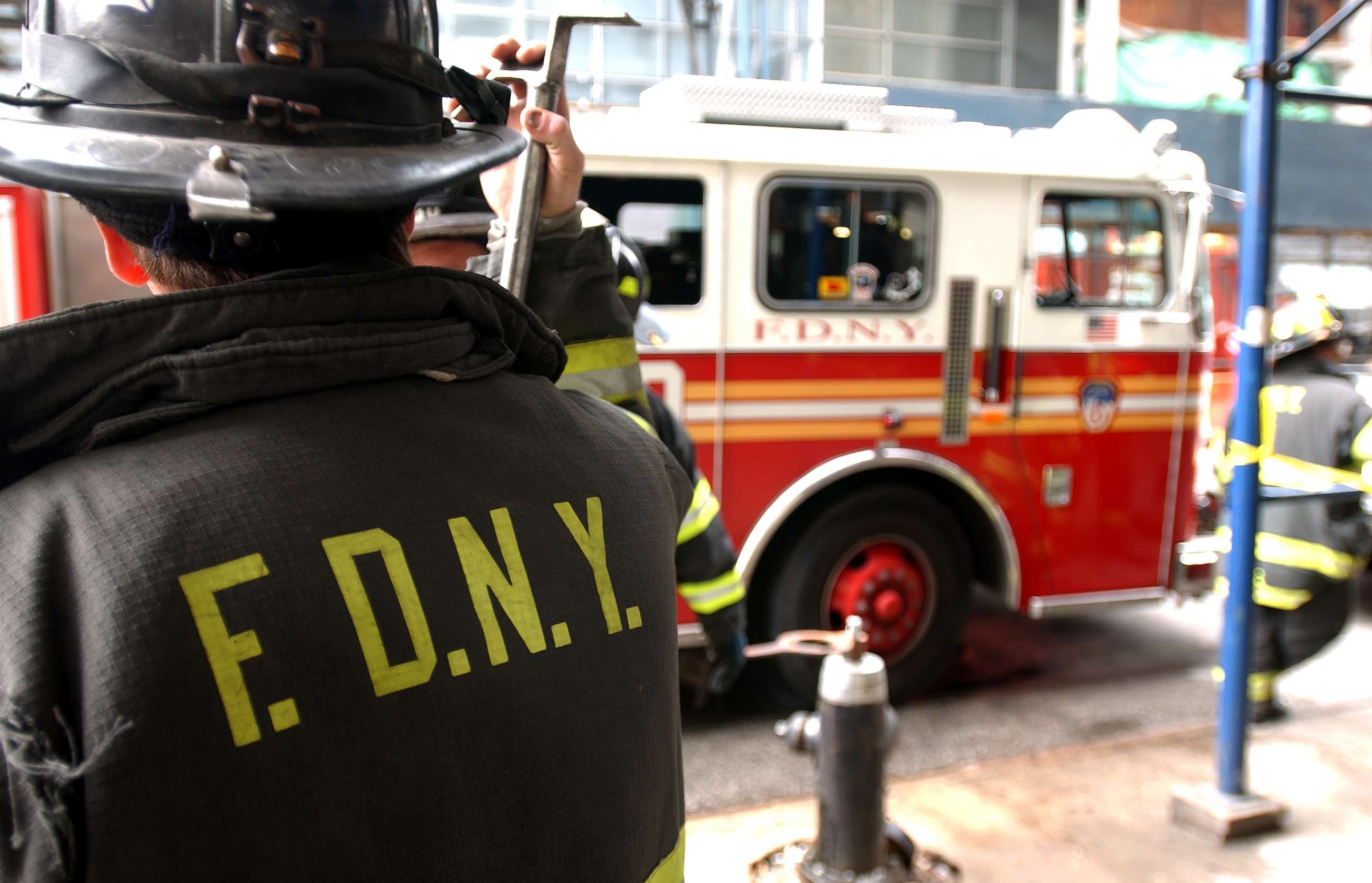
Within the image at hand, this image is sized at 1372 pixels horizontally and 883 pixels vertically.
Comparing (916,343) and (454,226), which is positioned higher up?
(454,226)

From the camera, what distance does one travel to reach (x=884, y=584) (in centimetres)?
480

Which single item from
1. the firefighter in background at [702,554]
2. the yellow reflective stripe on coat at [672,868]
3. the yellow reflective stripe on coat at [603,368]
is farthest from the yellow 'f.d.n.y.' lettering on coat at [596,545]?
the firefighter in background at [702,554]

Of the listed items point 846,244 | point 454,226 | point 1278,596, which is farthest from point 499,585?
point 1278,596

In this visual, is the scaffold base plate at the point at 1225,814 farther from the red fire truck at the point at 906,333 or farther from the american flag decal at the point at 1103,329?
the american flag decal at the point at 1103,329

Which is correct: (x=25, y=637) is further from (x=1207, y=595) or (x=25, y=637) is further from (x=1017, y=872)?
(x=1207, y=595)

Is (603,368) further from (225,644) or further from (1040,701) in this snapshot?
(1040,701)

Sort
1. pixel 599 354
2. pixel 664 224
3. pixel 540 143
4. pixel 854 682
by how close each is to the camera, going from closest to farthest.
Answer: pixel 540 143, pixel 599 354, pixel 854 682, pixel 664 224

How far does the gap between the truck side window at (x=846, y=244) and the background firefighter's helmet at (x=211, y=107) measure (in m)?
3.66

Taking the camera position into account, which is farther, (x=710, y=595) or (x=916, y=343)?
(x=916, y=343)

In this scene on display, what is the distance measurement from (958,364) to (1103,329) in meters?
0.81

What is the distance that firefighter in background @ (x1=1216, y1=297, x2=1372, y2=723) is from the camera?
4.63m

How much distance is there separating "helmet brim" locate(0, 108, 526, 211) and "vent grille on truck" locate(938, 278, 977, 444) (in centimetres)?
410

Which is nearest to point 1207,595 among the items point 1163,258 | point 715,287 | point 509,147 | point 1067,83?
point 1163,258

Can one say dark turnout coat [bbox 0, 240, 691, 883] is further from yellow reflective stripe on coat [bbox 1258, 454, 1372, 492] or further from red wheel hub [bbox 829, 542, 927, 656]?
yellow reflective stripe on coat [bbox 1258, 454, 1372, 492]
